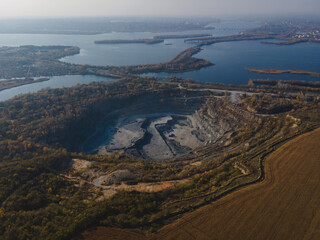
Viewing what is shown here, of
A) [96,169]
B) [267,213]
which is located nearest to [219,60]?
[96,169]

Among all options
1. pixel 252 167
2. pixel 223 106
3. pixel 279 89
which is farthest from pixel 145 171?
pixel 279 89

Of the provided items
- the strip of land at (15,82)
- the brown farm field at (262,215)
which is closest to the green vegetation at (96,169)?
the brown farm field at (262,215)

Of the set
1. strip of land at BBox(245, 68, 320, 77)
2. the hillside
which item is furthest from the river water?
the hillside

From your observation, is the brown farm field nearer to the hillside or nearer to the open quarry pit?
the hillside

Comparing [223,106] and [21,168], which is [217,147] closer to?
[223,106]

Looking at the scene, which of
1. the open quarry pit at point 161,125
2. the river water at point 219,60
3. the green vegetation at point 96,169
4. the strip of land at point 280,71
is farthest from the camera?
the strip of land at point 280,71

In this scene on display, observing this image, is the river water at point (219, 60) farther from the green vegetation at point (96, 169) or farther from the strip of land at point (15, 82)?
the green vegetation at point (96, 169)

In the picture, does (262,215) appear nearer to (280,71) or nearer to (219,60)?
(280,71)
